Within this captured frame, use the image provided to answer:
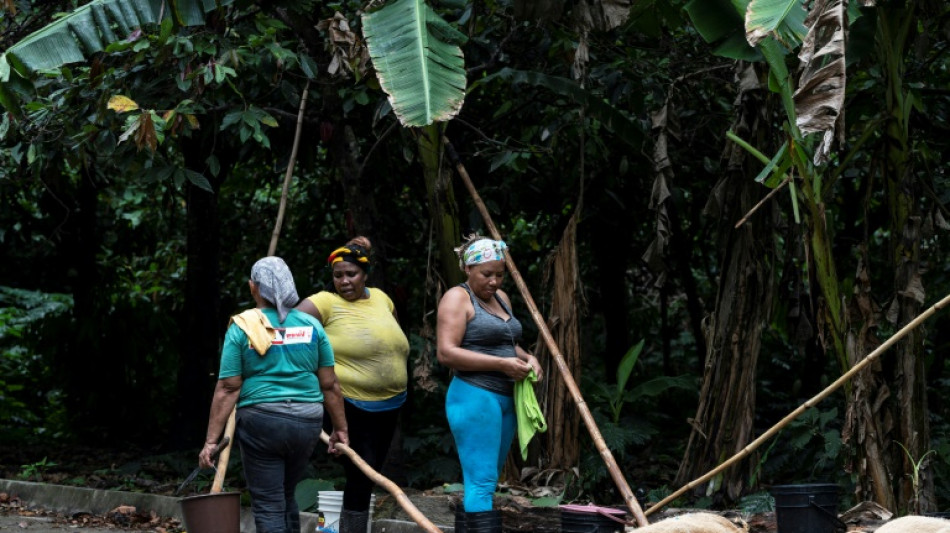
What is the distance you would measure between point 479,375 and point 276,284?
4.26 feet

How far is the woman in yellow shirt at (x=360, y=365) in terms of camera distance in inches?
277

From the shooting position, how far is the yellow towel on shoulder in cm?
597

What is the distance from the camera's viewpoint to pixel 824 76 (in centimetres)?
579

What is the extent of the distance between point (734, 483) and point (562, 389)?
1.50 m

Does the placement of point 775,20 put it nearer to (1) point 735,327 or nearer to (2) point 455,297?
(2) point 455,297

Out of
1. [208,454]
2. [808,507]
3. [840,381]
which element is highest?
[208,454]

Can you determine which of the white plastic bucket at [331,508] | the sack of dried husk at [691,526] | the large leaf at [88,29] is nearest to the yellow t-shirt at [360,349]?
the white plastic bucket at [331,508]

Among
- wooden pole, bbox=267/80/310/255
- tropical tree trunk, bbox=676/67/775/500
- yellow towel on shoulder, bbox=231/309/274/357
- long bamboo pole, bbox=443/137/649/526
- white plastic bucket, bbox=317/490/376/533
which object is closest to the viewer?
yellow towel on shoulder, bbox=231/309/274/357

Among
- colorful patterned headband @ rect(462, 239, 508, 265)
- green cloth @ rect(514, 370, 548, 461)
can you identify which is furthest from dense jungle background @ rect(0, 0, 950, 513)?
green cloth @ rect(514, 370, 548, 461)

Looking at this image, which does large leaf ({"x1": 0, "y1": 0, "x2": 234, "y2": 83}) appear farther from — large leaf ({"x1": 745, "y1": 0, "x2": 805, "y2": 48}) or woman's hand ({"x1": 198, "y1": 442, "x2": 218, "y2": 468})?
large leaf ({"x1": 745, "y1": 0, "x2": 805, "y2": 48})

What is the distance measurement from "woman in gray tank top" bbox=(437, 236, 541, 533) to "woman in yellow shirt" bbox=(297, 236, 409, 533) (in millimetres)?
522

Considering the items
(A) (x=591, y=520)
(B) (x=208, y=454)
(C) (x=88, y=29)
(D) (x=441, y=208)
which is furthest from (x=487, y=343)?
(C) (x=88, y=29)

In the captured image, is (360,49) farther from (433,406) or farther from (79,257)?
(79,257)

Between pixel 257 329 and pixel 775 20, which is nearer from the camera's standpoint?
pixel 257 329
